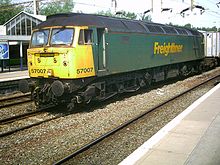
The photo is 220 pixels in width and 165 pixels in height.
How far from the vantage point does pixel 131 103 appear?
1267 cm

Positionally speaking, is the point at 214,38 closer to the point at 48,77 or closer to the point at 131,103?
the point at 131,103

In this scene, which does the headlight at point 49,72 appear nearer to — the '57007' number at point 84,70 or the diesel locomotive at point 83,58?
the diesel locomotive at point 83,58

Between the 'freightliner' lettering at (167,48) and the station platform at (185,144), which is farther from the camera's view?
the 'freightliner' lettering at (167,48)

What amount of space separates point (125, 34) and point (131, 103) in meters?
2.79

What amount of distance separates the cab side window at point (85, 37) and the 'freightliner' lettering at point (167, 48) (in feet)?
18.3

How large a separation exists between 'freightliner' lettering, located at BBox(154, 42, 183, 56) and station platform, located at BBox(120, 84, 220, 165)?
667 cm

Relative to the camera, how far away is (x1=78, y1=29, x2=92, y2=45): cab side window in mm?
10633

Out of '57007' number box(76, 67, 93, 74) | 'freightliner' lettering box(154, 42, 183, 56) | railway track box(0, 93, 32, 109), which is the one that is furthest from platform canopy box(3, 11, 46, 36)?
'57007' number box(76, 67, 93, 74)

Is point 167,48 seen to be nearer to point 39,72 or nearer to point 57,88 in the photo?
point 39,72

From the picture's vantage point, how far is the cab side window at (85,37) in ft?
34.9

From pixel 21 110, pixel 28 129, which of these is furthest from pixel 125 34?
pixel 28 129

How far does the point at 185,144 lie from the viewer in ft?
22.3

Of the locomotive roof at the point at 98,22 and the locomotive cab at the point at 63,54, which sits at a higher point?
the locomotive roof at the point at 98,22

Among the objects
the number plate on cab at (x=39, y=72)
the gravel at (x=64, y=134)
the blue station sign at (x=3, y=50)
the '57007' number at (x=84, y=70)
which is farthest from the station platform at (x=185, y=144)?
the blue station sign at (x=3, y=50)
